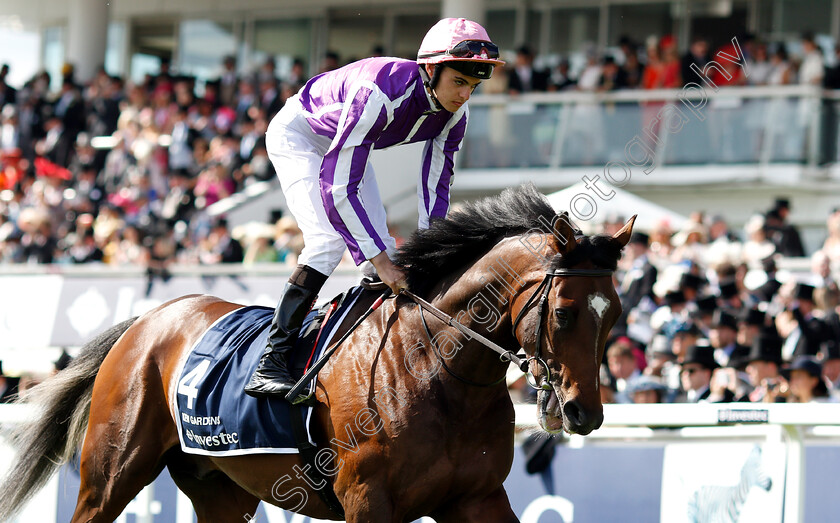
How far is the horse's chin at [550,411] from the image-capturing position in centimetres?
307

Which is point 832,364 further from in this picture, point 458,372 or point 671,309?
point 458,372

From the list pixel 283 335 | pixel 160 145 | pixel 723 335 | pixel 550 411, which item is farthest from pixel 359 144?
pixel 160 145

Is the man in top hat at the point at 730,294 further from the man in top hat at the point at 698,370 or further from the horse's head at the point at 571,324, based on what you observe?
the horse's head at the point at 571,324

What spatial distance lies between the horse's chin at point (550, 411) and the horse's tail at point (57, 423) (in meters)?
Answer: 2.14

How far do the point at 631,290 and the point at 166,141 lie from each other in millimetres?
8122

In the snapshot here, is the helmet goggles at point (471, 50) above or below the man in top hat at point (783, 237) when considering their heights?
above

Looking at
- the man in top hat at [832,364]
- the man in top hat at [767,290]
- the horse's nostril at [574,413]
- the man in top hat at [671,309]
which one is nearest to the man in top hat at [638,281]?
the man in top hat at [671,309]

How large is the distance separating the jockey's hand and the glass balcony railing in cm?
747

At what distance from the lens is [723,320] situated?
21.6 feet

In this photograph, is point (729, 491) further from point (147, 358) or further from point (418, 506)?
point (147, 358)

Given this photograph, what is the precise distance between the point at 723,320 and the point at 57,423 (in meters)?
3.93

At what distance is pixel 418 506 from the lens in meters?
3.34

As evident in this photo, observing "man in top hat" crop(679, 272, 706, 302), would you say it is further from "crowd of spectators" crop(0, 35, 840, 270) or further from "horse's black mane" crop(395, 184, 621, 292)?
"horse's black mane" crop(395, 184, 621, 292)

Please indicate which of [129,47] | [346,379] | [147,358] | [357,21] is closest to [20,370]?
[147,358]
